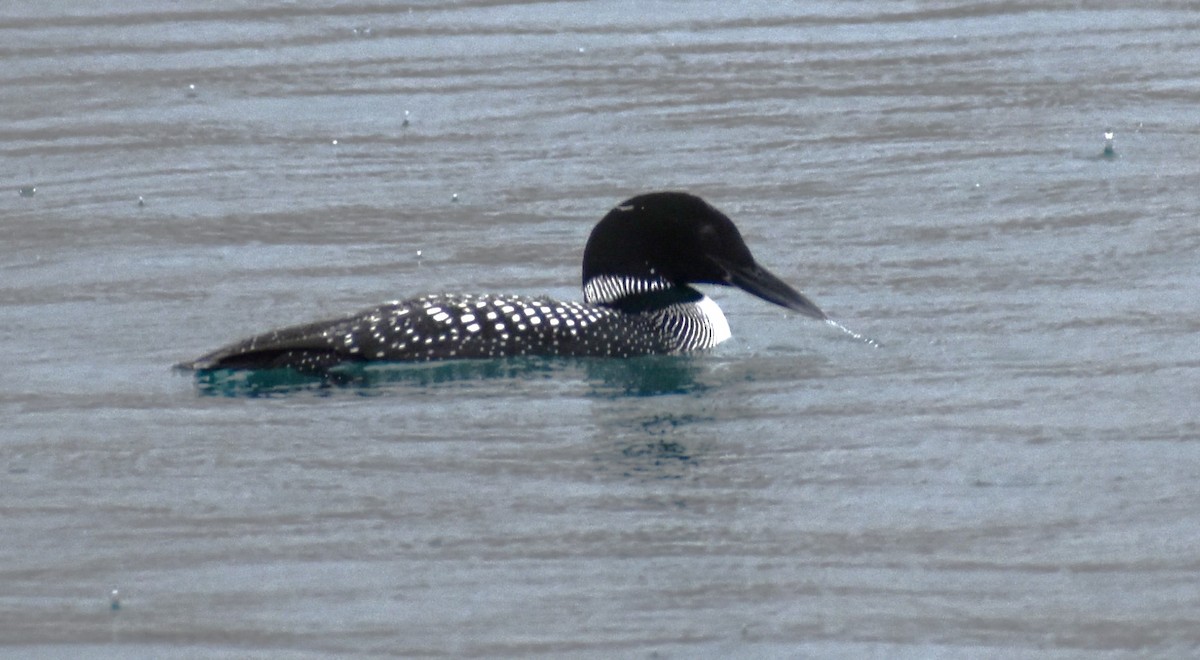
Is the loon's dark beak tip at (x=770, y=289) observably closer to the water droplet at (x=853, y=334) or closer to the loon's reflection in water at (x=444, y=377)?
the water droplet at (x=853, y=334)

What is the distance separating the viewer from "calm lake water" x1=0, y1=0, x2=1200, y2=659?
4.65 metres

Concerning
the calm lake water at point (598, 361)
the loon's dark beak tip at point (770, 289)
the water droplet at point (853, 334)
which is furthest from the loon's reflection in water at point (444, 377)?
the water droplet at point (853, 334)

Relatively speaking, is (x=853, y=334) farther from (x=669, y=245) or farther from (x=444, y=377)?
(x=444, y=377)

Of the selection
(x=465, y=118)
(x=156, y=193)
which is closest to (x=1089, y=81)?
(x=465, y=118)

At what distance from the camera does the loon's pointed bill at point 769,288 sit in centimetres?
674

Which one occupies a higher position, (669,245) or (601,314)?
(669,245)

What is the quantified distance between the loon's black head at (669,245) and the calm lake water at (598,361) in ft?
0.85

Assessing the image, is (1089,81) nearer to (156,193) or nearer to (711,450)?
(156,193)

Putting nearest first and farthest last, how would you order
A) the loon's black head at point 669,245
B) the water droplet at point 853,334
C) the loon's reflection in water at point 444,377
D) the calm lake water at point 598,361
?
the calm lake water at point 598,361 → the loon's reflection in water at point 444,377 → the water droplet at point 853,334 → the loon's black head at point 669,245

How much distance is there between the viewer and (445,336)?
645 cm

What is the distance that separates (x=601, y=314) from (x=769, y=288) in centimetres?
55

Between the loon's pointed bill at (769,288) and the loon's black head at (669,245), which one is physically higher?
the loon's black head at (669,245)

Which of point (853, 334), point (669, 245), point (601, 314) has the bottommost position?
point (853, 334)

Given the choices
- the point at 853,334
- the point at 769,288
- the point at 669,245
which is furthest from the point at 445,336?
the point at 853,334
